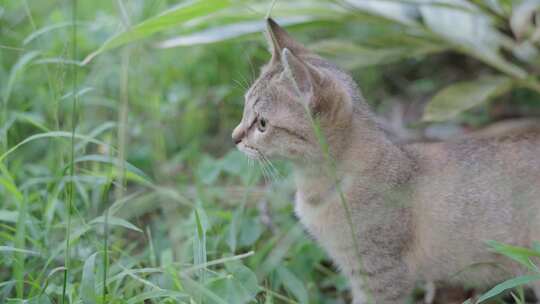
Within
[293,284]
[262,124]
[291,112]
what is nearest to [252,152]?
[262,124]

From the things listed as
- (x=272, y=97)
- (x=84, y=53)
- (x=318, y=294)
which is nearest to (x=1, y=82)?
(x=84, y=53)

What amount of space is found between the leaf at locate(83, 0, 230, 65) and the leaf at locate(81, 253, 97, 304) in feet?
2.90

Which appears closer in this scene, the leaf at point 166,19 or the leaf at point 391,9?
the leaf at point 166,19

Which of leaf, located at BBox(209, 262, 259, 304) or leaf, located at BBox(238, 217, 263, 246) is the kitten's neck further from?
leaf, located at BBox(209, 262, 259, 304)

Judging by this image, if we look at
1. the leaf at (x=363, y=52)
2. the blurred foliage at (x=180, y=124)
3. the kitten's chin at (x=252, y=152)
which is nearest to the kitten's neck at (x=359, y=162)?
the kitten's chin at (x=252, y=152)

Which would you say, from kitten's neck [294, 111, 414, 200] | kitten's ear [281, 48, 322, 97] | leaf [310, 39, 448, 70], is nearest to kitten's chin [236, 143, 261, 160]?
kitten's neck [294, 111, 414, 200]

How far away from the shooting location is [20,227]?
2654mm

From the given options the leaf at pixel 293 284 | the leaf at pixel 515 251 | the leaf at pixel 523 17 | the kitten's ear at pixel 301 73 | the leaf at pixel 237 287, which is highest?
the kitten's ear at pixel 301 73

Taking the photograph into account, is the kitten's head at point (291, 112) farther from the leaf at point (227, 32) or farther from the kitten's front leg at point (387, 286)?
the leaf at point (227, 32)

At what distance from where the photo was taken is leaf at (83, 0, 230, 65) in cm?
284

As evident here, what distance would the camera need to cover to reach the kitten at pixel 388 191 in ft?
9.12

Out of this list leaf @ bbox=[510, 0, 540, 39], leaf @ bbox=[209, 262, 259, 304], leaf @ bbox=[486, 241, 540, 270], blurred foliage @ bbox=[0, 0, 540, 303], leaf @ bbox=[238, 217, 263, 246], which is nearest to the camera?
leaf @ bbox=[486, 241, 540, 270]

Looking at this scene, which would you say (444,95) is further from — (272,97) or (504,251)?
(504,251)

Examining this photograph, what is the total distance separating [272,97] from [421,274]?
98 centimetres
